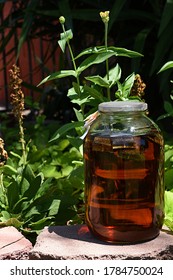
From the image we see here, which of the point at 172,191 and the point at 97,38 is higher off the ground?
the point at 97,38

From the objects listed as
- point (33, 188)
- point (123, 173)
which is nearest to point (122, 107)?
point (123, 173)

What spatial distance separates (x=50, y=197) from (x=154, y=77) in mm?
2028

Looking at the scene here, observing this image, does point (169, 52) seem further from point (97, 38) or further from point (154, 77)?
point (97, 38)

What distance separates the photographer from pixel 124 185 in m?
1.79

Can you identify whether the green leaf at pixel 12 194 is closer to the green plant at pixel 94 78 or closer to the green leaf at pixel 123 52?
the green plant at pixel 94 78

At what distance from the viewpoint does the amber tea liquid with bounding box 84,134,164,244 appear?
178 cm

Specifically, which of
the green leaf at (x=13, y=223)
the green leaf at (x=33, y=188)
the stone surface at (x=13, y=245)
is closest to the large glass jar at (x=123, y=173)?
the stone surface at (x=13, y=245)

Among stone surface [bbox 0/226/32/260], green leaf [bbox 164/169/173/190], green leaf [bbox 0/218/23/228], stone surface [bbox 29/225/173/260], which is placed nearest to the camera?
stone surface [bbox 29/225/173/260]

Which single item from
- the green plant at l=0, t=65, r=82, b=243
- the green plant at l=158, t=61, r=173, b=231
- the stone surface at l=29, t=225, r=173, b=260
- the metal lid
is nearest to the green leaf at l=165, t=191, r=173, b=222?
the green plant at l=158, t=61, r=173, b=231

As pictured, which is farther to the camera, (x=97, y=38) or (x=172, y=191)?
(x=97, y=38)

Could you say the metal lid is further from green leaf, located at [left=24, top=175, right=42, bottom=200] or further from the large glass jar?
green leaf, located at [left=24, top=175, right=42, bottom=200]

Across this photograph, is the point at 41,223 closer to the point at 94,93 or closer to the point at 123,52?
the point at 94,93

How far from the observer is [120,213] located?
1798 mm
